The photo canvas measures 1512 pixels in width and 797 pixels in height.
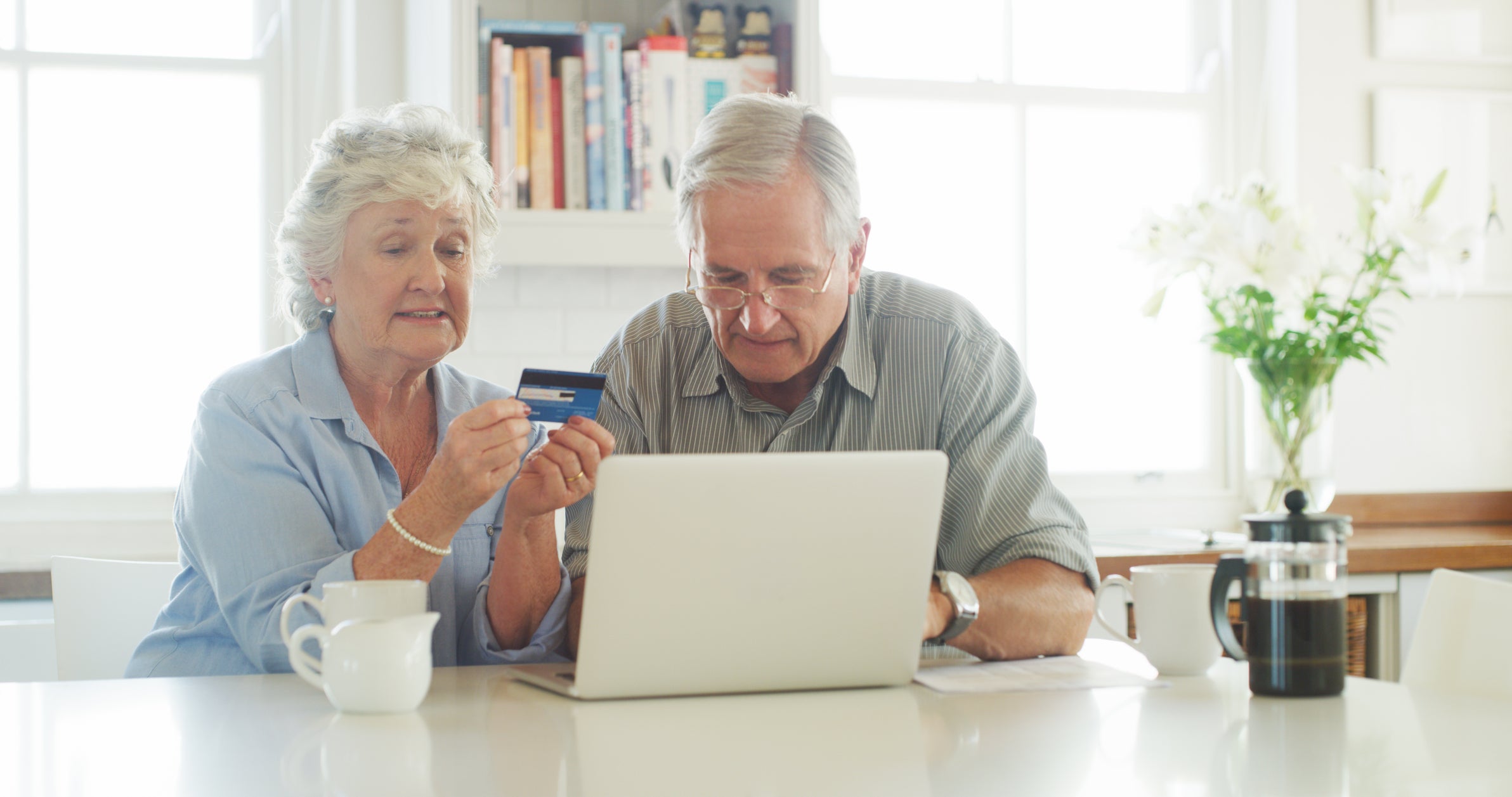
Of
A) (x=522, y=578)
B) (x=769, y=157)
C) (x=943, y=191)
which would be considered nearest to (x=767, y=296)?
(x=769, y=157)

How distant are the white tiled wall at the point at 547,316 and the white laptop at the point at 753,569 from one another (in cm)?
182

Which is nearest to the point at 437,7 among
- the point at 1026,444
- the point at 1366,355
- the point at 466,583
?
the point at 466,583

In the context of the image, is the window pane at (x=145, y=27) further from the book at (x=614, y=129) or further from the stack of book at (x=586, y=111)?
the book at (x=614, y=129)

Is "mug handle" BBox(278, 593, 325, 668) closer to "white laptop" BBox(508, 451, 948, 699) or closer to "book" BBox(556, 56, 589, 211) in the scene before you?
"white laptop" BBox(508, 451, 948, 699)

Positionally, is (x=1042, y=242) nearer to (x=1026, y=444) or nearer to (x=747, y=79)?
(x=747, y=79)

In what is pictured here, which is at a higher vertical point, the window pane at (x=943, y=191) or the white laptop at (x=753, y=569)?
the window pane at (x=943, y=191)

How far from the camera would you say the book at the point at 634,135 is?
2.77 meters

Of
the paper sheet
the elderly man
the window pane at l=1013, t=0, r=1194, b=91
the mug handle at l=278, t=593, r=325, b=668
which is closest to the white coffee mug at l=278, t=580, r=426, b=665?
the mug handle at l=278, t=593, r=325, b=668

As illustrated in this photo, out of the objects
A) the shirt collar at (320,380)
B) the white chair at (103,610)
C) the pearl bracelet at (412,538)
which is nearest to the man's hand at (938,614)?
the pearl bracelet at (412,538)

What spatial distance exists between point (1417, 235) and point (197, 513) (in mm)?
2120

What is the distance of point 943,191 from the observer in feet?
11.5

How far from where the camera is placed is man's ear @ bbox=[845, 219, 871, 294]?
186 centimetres

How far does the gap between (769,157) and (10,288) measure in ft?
6.93

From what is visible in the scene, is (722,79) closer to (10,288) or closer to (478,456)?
(478,456)
